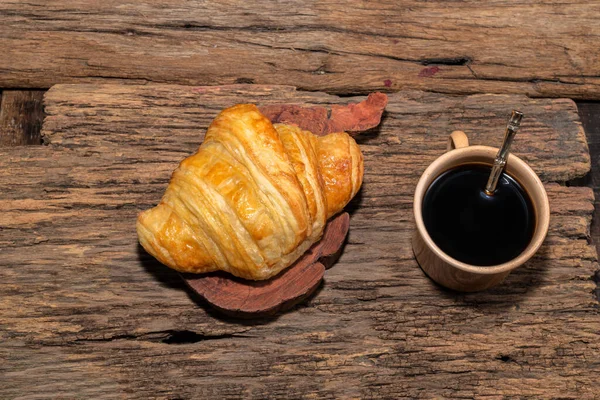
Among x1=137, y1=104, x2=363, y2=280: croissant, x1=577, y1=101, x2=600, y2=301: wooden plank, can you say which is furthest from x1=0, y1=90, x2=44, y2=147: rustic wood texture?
x1=577, y1=101, x2=600, y2=301: wooden plank

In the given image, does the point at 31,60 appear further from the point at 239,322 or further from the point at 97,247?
the point at 239,322

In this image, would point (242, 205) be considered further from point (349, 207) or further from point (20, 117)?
point (20, 117)

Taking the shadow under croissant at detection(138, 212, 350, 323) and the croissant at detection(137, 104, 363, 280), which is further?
the shadow under croissant at detection(138, 212, 350, 323)

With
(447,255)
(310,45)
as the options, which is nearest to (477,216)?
(447,255)

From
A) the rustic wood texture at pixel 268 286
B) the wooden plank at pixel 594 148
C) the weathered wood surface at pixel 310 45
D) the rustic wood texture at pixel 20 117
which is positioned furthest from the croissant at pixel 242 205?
the wooden plank at pixel 594 148

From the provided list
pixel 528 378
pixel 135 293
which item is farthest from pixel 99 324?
pixel 528 378

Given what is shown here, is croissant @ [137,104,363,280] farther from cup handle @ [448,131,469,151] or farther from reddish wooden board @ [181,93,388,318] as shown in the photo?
cup handle @ [448,131,469,151]

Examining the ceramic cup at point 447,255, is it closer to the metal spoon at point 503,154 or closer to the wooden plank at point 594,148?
the metal spoon at point 503,154
